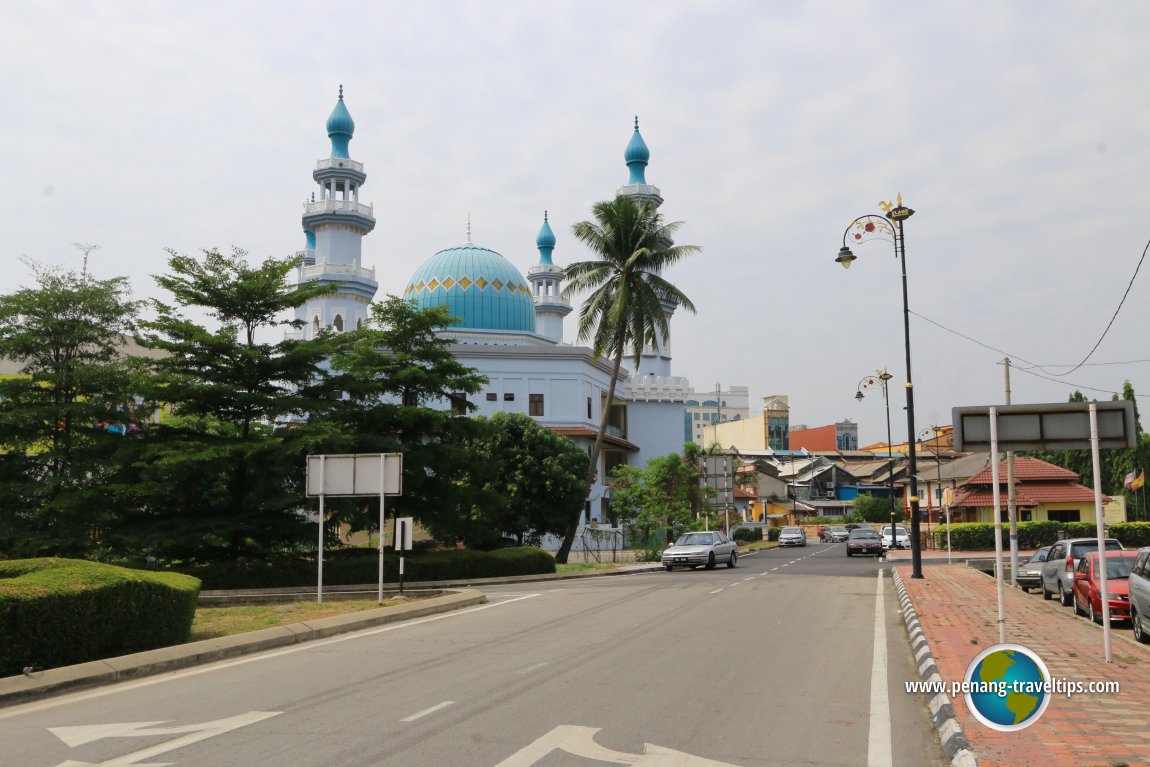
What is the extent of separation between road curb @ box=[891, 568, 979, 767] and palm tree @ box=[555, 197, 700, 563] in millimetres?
26481

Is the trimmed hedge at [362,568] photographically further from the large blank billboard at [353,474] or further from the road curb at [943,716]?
the road curb at [943,716]

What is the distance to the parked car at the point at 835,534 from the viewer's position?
78.3 m

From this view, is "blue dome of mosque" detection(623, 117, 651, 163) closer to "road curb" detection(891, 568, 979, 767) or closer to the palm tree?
the palm tree

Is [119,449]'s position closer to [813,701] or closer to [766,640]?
[766,640]

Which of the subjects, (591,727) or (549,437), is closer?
(591,727)

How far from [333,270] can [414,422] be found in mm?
34487

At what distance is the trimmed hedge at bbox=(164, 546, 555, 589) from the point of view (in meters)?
26.4

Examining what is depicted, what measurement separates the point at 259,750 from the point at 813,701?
5.16 m

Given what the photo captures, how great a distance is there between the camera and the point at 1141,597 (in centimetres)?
1352

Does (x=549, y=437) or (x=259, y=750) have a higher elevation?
(x=549, y=437)

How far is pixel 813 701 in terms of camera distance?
30.9 ft

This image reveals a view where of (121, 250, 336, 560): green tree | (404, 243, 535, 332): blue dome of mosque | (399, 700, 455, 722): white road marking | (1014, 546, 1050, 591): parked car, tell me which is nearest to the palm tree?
(121, 250, 336, 560): green tree

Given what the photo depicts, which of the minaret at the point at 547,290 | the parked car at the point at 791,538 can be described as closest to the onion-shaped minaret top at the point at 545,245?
the minaret at the point at 547,290

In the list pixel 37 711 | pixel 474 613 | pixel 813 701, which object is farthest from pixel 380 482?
pixel 813 701
